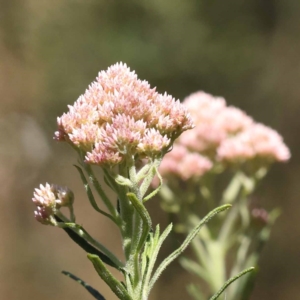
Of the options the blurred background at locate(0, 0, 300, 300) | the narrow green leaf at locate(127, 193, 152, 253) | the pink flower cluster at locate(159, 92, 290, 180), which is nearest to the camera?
the narrow green leaf at locate(127, 193, 152, 253)

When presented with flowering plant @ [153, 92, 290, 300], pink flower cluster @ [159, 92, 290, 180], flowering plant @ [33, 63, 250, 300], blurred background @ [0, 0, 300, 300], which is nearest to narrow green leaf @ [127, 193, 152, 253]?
flowering plant @ [33, 63, 250, 300]

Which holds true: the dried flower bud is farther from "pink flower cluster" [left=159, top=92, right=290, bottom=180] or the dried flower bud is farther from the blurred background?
the blurred background

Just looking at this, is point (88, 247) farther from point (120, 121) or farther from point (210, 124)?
point (210, 124)

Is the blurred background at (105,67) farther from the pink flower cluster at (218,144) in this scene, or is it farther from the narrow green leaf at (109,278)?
the narrow green leaf at (109,278)

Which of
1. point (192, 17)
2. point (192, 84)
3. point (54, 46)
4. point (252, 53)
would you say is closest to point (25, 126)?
point (54, 46)

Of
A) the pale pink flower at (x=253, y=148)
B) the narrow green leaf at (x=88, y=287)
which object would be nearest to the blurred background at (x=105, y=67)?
the pale pink flower at (x=253, y=148)

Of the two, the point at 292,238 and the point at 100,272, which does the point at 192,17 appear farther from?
the point at 100,272
